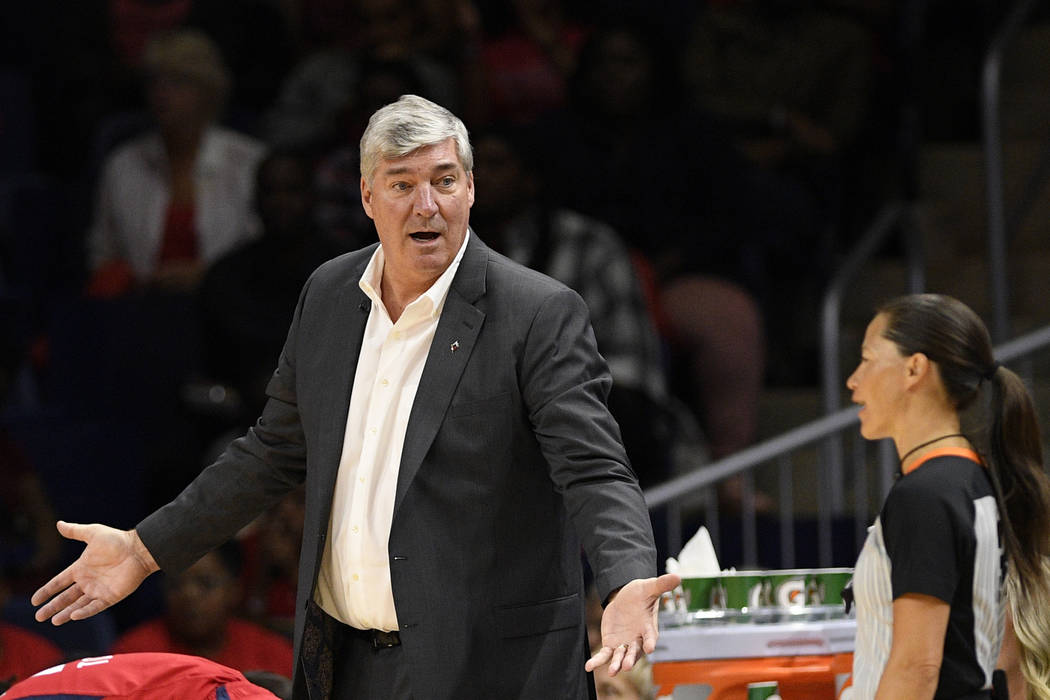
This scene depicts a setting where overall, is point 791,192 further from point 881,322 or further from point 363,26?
point 881,322

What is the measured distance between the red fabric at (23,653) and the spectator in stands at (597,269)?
179 cm

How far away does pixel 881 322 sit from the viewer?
9.07 ft

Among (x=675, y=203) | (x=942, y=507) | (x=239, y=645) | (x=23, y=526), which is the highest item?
(x=675, y=203)

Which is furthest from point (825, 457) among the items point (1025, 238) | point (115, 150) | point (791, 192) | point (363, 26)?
point (115, 150)

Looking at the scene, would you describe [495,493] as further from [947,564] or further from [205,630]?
[205,630]

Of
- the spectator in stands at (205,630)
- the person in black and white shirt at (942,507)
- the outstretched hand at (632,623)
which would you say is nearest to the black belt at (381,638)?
the outstretched hand at (632,623)

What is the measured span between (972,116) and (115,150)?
11.4ft

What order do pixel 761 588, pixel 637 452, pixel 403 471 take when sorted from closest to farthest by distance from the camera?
pixel 403 471, pixel 761 588, pixel 637 452

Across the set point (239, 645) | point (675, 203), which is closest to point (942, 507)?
point (239, 645)

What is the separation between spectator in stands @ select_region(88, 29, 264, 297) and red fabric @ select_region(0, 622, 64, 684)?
1858 mm

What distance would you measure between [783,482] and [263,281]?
6.19ft

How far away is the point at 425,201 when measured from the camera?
245cm

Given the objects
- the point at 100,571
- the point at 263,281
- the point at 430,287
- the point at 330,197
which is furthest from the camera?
the point at 330,197

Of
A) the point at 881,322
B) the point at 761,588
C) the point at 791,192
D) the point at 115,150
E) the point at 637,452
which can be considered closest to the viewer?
the point at 881,322
